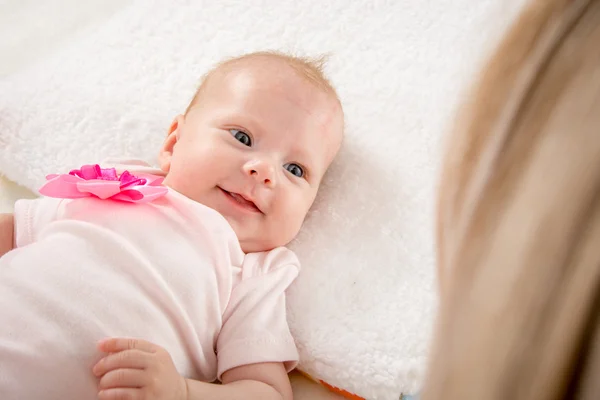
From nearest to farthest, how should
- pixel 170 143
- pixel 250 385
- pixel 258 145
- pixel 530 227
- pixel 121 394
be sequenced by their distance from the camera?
pixel 530 227 < pixel 121 394 < pixel 250 385 < pixel 258 145 < pixel 170 143

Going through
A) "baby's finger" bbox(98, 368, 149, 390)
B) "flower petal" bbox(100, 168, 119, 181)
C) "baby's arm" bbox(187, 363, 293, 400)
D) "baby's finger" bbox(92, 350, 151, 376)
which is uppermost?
"flower petal" bbox(100, 168, 119, 181)

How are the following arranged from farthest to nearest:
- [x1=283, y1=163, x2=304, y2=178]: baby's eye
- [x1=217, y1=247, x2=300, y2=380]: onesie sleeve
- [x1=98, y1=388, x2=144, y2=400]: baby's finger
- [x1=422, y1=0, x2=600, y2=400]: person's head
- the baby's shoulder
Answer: [x1=283, y1=163, x2=304, y2=178]: baby's eye < the baby's shoulder < [x1=217, y1=247, x2=300, y2=380]: onesie sleeve < [x1=98, y1=388, x2=144, y2=400]: baby's finger < [x1=422, y1=0, x2=600, y2=400]: person's head

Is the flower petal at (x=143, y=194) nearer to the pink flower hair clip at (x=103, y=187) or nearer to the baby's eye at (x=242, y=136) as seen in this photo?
the pink flower hair clip at (x=103, y=187)

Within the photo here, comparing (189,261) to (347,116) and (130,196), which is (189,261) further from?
(347,116)

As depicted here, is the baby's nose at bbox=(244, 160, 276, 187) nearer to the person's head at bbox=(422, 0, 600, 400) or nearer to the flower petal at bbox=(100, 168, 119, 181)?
the flower petal at bbox=(100, 168, 119, 181)

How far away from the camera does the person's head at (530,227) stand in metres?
0.32

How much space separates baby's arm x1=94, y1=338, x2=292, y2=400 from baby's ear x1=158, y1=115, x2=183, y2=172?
0.43 meters

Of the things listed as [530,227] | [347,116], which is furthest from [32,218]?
[530,227]

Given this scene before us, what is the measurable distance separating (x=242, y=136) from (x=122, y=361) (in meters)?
0.45

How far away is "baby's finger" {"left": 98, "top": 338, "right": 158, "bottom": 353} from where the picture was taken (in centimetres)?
80

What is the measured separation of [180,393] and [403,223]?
51 cm

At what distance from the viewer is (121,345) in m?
0.80

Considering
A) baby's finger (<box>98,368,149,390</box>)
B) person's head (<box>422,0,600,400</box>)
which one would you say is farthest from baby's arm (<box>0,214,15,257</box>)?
person's head (<box>422,0,600,400</box>)

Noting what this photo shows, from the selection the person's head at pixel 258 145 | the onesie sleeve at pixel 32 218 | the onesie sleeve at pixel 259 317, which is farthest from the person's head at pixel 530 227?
the onesie sleeve at pixel 32 218
